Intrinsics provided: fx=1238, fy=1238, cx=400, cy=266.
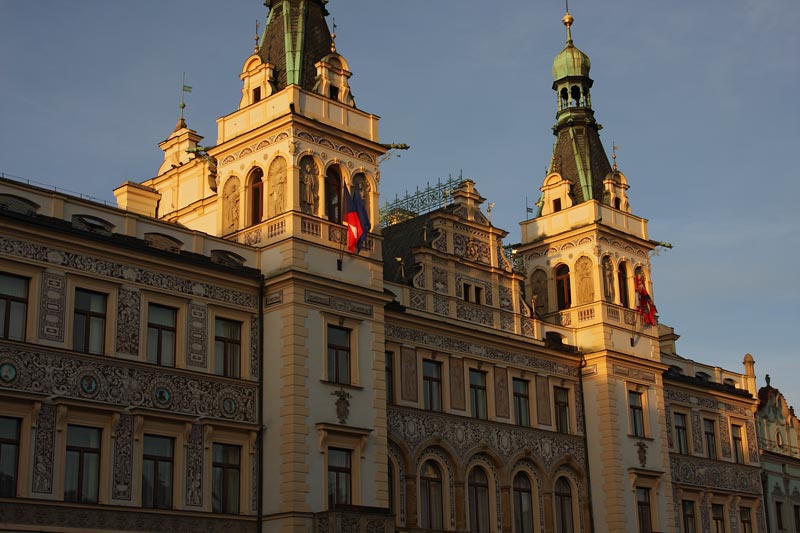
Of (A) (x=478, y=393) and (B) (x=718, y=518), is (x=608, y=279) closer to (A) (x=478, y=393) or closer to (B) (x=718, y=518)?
(A) (x=478, y=393)

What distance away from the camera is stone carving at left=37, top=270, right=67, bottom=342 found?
30.5 meters

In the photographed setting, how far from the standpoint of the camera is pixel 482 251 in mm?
44812

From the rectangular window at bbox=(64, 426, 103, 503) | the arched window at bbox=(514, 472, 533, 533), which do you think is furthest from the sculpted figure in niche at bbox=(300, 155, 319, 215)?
the arched window at bbox=(514, 472, 533, 533)

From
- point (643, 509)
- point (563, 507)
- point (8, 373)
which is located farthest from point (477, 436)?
point (8, 373)

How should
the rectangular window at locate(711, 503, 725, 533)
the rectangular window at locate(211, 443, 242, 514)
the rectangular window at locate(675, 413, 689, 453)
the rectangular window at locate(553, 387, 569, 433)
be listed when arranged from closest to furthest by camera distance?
1. the rectangular window at locate(211, 443, 242, 514)
2. the rectangular window at locate(553, 387, 569, 433)
3. the rectangular window at locate(675, 413, 689, 453)
4. the rectangular window at locate(711, 503, 725, 533)

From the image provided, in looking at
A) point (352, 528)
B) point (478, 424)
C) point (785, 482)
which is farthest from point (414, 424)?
point (785, 482)

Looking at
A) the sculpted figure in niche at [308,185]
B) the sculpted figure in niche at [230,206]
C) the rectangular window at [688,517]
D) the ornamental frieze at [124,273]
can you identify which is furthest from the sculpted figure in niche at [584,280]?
the ornamental frieze at [124,273]

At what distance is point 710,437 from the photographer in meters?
52.7

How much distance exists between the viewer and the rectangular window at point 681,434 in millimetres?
50469

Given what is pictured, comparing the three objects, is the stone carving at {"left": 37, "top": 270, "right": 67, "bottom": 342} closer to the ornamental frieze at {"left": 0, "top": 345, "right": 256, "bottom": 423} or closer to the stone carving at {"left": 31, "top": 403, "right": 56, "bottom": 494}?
the ornamental frieze at {"left": 0, "top": 345, "right": 256, "bottom": 423}

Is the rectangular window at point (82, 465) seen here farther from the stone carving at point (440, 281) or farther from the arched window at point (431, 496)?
the stone carving at point (440, 281)

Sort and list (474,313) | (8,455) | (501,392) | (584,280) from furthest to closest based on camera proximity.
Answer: (584,280) < (474,313) < (501,392) < (8,455)

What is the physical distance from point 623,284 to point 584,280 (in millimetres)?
2187

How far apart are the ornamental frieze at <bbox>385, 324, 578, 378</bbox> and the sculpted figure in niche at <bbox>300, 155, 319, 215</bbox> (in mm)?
4960
